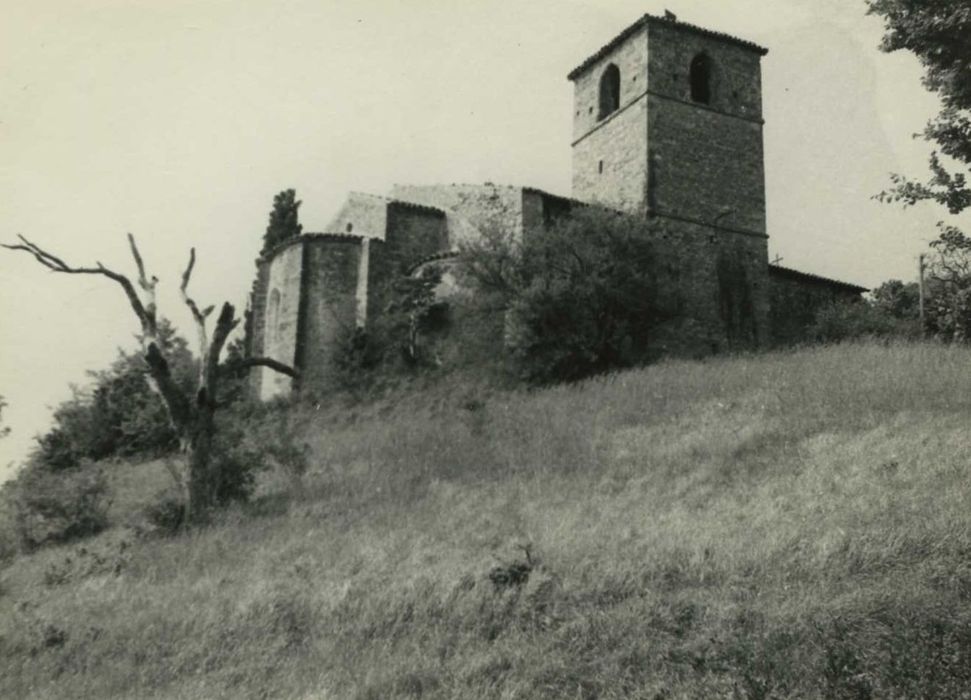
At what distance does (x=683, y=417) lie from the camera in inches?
570

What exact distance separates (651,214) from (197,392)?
1440 centimetres

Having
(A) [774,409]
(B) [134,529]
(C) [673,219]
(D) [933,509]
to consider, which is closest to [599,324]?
(C) [673,219]

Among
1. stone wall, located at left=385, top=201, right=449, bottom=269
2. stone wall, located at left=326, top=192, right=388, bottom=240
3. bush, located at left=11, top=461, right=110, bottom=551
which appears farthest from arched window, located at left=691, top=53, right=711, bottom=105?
bush, located at left=11, top=461, right=110, bottom=551

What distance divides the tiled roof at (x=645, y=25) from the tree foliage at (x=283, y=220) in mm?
10707

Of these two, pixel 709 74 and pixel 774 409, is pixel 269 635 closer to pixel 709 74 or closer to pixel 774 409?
pixel 774 409

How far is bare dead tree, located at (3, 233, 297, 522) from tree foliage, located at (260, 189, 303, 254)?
15208 millimetres

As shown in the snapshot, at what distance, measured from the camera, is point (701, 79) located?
27094 mm

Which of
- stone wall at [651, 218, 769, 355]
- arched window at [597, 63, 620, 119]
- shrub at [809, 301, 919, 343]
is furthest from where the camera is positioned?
arched window at [597, 63, 620, 119]

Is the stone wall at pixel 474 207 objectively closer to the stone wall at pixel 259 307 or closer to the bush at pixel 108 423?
the stone wall at pixel 259 307

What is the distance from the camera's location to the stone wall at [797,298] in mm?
26656

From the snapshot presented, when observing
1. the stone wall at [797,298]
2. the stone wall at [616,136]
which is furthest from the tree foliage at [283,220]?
the stone wall at [797,298]

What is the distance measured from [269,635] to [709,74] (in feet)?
77.1

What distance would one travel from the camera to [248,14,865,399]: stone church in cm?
2447

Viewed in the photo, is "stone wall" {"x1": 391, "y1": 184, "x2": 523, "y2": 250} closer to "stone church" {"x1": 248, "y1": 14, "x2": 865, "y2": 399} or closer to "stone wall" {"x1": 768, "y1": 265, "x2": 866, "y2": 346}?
"stone church" {"x1": 248, "y1": 14, "x2": 865, "y2": 399}
